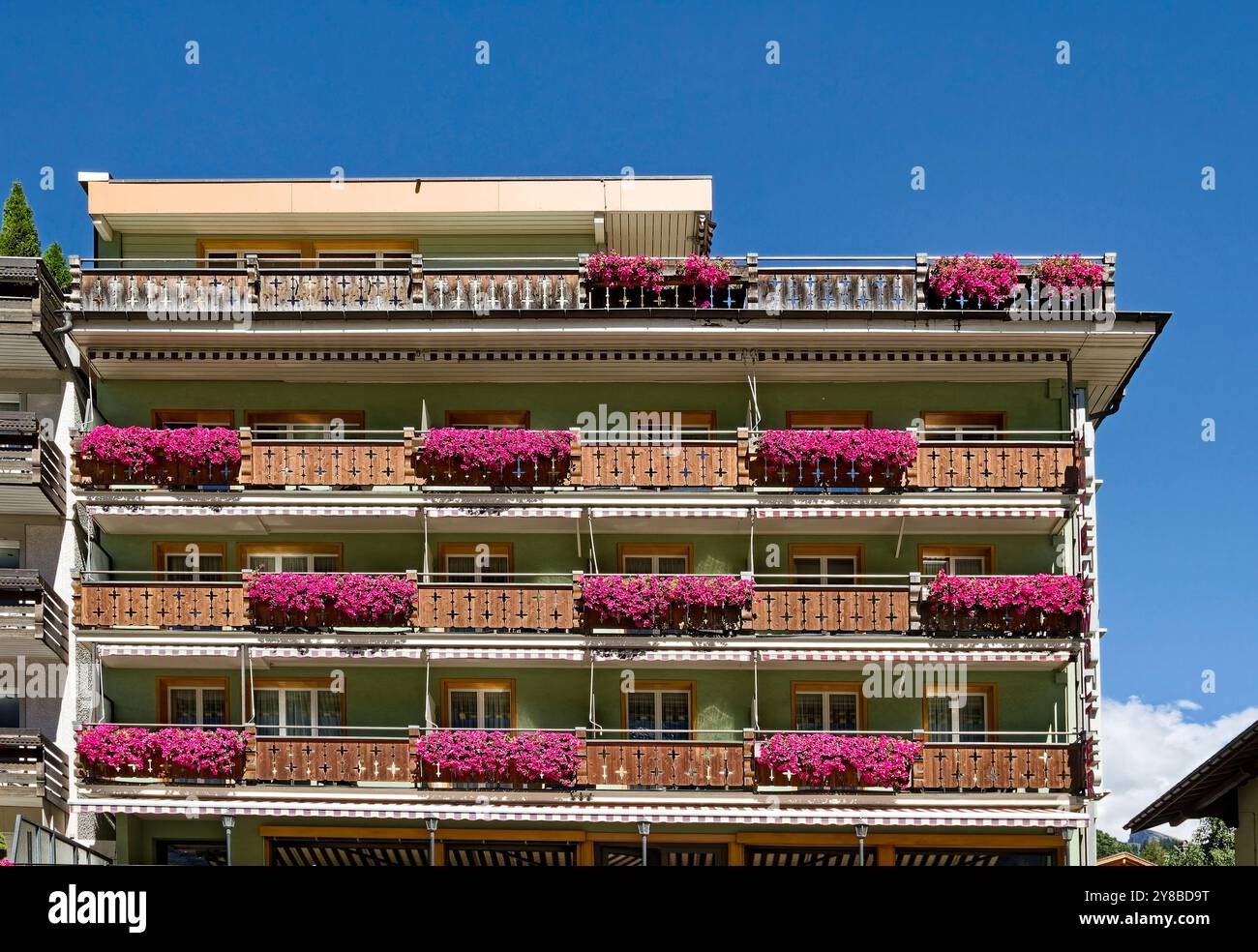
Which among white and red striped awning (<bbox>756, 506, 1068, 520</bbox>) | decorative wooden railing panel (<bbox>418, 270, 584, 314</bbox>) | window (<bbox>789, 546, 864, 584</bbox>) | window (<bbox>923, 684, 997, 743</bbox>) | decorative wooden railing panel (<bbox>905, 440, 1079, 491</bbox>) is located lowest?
window (<bbox>923, 684, 997, 743</bbox>)

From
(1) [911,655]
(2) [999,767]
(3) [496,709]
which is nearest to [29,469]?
(3) [496,709]

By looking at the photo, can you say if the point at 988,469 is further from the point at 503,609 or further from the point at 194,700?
the point at 194,700

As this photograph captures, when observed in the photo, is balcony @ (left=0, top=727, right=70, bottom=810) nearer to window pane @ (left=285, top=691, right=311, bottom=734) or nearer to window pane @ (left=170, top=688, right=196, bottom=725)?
window pane @ (left=170, top=688, right=196, bottom=725)

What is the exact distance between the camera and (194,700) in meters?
29.9

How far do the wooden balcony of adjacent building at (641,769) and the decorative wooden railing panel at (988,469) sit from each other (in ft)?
16.1

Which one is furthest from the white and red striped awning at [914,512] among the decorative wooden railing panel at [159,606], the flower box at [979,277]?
the decorative wooden railing panel at [159,606]

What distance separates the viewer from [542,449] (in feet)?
94.2

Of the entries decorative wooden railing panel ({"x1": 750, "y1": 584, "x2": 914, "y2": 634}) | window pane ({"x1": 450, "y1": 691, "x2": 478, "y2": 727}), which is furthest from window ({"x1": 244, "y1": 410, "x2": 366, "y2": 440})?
decorative wooden railing panel ({"x1": 750, "y1": 584, "x2": 914, "y2": 634})

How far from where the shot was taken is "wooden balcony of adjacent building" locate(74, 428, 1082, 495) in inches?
1129

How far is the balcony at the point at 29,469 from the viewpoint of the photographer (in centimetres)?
2815

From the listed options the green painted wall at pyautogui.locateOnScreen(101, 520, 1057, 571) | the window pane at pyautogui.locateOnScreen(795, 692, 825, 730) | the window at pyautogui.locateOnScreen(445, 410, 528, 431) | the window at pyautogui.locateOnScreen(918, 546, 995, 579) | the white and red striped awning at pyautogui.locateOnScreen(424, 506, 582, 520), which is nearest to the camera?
the white and red striped awning at pyautogui.locateOnScreen(424, 506, 582, 520)

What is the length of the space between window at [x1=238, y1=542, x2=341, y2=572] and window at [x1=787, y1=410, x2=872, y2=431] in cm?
978

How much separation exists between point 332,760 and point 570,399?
8600 millimetres
